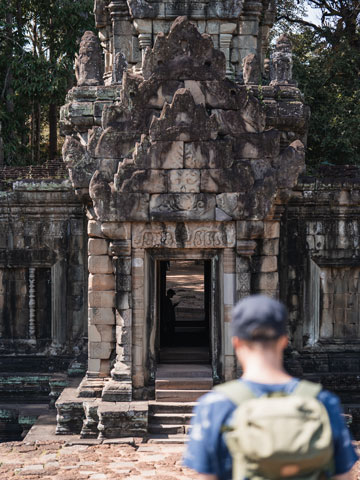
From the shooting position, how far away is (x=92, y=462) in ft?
32.4

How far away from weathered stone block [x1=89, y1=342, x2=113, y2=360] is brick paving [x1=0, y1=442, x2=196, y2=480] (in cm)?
148

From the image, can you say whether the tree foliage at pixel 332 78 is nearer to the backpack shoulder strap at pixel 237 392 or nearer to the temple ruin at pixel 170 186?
the temple ruin at pixel 170 186

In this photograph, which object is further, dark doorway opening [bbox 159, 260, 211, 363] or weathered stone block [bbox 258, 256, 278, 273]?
dark doorway opening [bbox 159, 260, 211, 363]

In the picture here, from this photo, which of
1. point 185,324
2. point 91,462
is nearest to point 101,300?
point 91,462

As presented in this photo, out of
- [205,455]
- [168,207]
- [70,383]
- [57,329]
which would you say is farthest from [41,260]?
[205,455]

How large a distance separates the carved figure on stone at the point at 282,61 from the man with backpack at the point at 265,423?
9.20 meters

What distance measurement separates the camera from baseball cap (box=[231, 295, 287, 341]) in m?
3.80

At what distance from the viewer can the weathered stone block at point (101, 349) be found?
1171cm

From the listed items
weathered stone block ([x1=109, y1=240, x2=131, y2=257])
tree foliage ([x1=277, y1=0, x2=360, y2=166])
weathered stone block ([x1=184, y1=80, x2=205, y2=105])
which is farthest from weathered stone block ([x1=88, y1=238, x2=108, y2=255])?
tree foliage ([x1=277, y1=0, x2=360, y2=166])

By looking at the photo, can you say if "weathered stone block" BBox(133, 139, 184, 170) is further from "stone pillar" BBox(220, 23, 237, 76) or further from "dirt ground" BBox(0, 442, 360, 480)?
"dirt ground" BBox(0, 442, 360, 480)

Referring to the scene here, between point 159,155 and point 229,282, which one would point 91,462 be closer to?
point 229,282

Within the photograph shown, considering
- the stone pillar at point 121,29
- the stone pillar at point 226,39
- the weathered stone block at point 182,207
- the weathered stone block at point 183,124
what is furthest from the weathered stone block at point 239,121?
the stone pillar at point 121,29

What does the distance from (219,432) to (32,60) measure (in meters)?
21.4

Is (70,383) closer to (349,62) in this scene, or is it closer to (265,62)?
(265,62)
